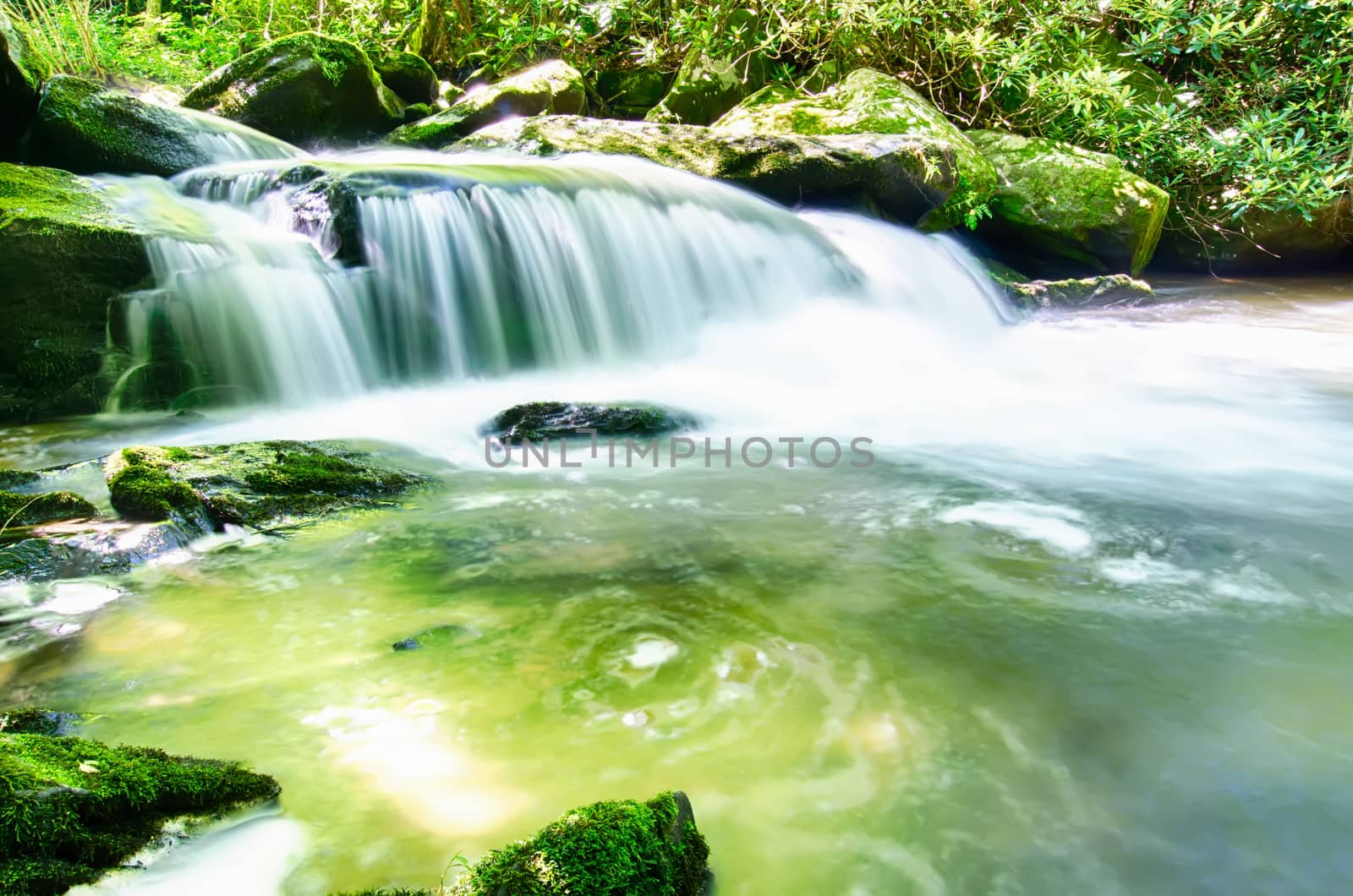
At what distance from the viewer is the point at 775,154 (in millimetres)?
8172

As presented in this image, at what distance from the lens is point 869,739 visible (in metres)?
1.99

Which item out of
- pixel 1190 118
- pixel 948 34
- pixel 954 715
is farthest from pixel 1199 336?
pixel 954 715

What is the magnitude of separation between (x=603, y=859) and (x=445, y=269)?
210 inches

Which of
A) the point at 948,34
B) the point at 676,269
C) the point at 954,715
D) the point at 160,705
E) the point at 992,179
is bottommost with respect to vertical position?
the point at 954,715

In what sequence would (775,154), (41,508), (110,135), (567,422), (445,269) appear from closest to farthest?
(41,508)
(567,422)
(445,269)
(110,135)
(775,154)

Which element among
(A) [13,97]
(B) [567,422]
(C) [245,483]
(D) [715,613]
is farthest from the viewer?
(A) [13,97]

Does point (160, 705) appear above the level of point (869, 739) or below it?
above

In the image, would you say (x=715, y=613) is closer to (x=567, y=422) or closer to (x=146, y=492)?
(x=146, y=492)

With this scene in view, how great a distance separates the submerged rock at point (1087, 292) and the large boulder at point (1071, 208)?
486 millimetres

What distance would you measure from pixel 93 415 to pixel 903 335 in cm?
632

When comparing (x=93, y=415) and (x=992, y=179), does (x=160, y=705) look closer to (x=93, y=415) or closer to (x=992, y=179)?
(x=93, y=415)

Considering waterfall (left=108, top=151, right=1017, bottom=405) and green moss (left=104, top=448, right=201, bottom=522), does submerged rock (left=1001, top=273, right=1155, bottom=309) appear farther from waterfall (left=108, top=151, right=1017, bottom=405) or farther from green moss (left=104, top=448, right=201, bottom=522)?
green moss (left=104, top=448, right=201, bottom=522)

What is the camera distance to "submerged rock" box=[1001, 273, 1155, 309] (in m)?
9.09

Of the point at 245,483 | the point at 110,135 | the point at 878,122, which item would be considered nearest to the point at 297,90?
the point at 110,135
